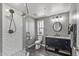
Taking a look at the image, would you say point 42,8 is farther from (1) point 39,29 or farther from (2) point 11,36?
(2) point 11,36

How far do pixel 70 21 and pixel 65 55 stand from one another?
20.0 inches

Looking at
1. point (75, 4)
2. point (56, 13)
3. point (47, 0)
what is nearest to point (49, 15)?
point (56, 13)

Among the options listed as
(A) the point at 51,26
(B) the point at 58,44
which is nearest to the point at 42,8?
(A) the point at 51,26

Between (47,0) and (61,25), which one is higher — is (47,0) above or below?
above

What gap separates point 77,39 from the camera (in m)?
1.00

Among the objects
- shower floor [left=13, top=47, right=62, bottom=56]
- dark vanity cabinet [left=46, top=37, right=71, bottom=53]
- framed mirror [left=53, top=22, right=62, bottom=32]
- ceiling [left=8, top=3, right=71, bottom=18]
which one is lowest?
shower floor [left=13, top=47, right=62, bottom=56]

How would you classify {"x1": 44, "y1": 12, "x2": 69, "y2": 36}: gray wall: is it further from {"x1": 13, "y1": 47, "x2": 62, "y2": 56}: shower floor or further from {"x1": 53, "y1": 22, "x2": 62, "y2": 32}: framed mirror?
{"x1": 13, "y1": 47, "x2": 62, "y2": 56}: shower floor

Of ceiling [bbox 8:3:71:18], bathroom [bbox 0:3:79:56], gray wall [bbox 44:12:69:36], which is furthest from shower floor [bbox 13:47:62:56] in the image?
ceiling [bbox 8:3:71:18]

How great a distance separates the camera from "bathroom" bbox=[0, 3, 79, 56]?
0.98 meters

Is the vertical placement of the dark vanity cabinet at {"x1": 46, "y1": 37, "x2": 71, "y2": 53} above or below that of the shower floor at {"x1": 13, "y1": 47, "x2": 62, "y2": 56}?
above

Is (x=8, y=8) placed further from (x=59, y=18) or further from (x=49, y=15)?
(x=59, y=18)

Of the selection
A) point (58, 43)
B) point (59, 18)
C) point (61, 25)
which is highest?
point (59, 18)

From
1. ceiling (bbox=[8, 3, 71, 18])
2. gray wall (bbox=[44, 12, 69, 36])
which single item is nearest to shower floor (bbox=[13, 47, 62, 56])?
gray wall (bbox=[44, 12, 69, 36])

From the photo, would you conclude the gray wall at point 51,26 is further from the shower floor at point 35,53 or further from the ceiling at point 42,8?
the shower floor at point 35,53
